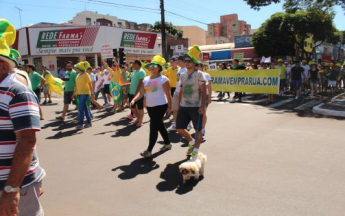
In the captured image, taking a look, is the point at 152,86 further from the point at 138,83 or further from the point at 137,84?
the point at 137,84

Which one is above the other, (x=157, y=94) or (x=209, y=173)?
(x=157, y=94)

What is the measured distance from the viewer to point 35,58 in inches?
1264

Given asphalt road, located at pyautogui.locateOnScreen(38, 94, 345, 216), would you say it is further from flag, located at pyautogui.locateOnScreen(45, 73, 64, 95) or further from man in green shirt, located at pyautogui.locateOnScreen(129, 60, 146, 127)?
flag, located at pyautogui.locateOnScreen(45, 73, 64, 95)

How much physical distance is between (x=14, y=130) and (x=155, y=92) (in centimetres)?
384

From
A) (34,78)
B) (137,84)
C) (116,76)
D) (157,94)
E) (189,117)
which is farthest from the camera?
(116,76)

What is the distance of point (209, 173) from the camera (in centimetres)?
464

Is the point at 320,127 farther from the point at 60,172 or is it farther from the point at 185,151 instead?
the point at 60,172

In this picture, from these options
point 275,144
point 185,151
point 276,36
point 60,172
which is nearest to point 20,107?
point 60,172

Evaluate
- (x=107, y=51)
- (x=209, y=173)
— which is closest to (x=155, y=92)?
(x=209, y=173)

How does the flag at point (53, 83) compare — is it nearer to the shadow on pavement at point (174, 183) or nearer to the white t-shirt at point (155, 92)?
the white t-shirt at point (155, 92)

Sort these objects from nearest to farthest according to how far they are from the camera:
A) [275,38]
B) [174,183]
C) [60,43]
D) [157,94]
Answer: [174,183]
[157,94]
[60,43]
[275,38]

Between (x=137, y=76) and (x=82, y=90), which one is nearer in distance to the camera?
(x=137, y=76)

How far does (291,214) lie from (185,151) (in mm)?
2761

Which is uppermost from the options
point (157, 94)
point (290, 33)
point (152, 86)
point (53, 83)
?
point (290, 33)
